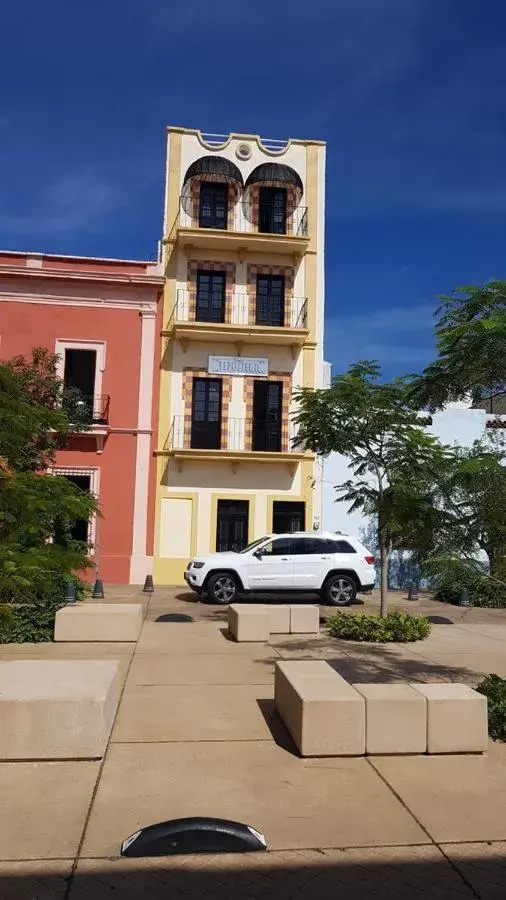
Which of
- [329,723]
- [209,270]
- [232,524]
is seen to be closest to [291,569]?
[232,524]

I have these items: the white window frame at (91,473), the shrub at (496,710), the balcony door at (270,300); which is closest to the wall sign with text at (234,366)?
the balcony door at (270,300)

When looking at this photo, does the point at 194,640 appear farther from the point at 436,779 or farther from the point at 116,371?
the point at 116,371

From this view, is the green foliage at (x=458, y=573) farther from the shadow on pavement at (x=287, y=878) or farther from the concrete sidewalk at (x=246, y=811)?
the shadow on pavement at (x=287, y=878)

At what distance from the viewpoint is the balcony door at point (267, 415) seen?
72.7 feet

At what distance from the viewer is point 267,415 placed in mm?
22375

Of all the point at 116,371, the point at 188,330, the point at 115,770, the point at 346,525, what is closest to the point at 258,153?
the point at 188,330

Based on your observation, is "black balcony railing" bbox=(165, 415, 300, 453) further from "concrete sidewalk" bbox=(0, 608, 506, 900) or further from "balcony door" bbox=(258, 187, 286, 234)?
"concrete sidewalk" bbox=(0, 608, 506, 900)

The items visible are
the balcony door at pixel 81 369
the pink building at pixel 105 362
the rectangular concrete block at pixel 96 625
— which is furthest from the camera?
the balcony door at pixel 81 369

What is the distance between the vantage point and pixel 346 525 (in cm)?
2220

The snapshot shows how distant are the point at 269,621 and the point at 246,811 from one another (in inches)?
272

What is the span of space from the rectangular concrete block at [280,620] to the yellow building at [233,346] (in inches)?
392

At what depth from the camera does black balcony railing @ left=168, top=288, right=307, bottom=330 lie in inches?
875

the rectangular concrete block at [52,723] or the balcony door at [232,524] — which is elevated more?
the balcony door at [232,524]

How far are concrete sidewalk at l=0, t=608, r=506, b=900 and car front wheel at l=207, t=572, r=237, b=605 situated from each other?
27.2 feet
